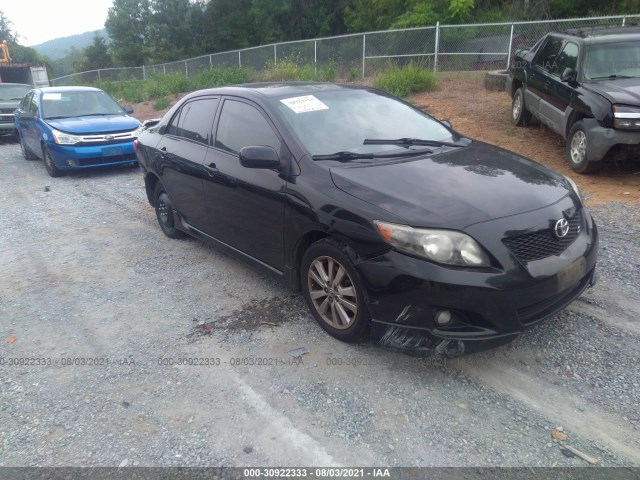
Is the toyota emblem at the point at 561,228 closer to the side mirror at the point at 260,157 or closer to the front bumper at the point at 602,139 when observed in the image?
the side mirror at the point at 260,157

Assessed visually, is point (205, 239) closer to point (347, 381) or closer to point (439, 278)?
point (347, 381)

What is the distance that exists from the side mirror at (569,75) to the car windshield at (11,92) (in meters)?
15.4

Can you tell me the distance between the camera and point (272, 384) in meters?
3.27

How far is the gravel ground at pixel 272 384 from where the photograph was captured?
2.72m

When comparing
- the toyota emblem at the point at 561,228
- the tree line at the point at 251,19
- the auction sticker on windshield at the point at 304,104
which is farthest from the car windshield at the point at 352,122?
the tree line at the point at 251,19

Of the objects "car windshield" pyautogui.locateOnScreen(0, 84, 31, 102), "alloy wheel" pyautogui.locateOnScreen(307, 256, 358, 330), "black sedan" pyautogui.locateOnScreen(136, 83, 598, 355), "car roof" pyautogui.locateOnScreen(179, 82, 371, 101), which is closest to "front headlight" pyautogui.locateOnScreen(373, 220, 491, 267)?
"black sedan" pyautogui.locateOnScreen(136, 83, 598, 355)

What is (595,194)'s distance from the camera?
6438mm

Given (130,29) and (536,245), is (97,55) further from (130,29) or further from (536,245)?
(536,245)

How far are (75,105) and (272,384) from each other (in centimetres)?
915

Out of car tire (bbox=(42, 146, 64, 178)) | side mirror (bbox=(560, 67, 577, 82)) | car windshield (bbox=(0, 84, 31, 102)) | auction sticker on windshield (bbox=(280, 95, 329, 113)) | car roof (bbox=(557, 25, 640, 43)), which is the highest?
car roof (bbox=(557, 25, 640, 43))

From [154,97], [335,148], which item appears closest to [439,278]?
[335,148]

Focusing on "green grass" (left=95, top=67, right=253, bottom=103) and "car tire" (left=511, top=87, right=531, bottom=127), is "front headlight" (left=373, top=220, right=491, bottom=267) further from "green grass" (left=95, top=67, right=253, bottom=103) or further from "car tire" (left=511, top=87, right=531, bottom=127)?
"green grass" (left=95, top=67, right=253, bottom=103)

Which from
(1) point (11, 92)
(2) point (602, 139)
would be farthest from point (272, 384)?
(1) point (11, 92)

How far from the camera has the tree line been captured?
84.2ft
